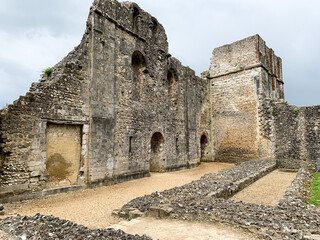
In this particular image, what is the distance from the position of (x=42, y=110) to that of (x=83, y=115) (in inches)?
62.6

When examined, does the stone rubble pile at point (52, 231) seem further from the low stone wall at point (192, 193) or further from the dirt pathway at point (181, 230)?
the low stone wall at point (192, 193)

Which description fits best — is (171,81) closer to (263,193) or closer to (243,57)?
(243,57)

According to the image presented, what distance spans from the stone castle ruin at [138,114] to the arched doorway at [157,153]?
0.06m

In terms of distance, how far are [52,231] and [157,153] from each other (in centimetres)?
949

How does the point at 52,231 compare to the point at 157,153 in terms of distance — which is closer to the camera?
the point at 52,231

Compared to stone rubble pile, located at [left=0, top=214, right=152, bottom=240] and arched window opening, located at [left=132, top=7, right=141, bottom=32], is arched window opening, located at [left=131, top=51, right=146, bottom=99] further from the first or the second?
stone rubble pile, located at [left=0, top=214, right=152, bottom=240]

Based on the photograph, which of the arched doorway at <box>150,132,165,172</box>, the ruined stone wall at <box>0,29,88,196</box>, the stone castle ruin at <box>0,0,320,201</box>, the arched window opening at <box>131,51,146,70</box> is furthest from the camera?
the arched doorway at <box>150,132,165,172</box>

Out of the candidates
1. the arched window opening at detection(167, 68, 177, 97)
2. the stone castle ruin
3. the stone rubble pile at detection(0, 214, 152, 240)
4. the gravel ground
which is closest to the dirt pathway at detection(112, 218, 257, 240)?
the stone rubble pile at detection(0, 214, 152, 240)

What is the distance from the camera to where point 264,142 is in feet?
49.5

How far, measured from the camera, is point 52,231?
3441 millimetres

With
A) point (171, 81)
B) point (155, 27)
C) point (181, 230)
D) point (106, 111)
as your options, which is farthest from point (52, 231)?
point (171, 81)

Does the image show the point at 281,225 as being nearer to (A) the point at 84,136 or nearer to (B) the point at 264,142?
(A) the point at 84,136

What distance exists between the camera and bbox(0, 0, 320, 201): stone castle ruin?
23.2 ft

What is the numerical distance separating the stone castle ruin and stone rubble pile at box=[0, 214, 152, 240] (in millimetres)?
3063
